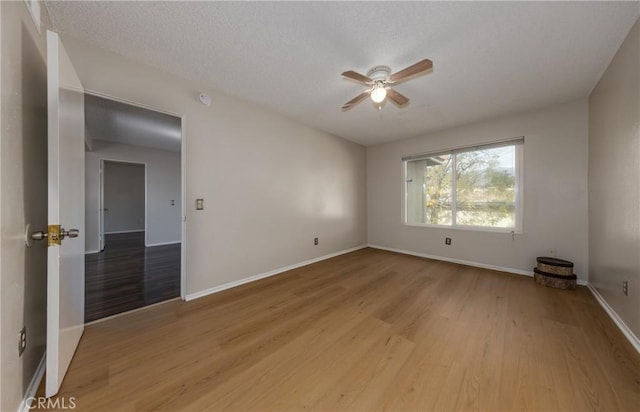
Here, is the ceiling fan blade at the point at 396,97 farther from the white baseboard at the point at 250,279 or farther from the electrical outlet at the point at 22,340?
the electrical outlet at the point at 22,340

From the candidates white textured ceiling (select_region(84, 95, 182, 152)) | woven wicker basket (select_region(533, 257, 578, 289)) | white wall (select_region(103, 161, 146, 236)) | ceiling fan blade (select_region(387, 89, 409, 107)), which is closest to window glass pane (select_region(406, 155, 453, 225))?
woven wicker basket (select_region(533, 257, 578, 289))

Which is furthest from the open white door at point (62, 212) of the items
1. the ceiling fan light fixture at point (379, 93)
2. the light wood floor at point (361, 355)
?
the ceiling fan light fixture at point (379, 93)

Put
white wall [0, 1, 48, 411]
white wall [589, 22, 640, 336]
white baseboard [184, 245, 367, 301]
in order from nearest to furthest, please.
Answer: white wall [0, 1, 48, 411] < white wall [589, 22, 640, 336] < white baseboard [184, 245, 367, 301]

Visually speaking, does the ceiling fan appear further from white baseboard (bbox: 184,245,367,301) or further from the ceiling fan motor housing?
white baseboard (bbox: 184,245,367,301)

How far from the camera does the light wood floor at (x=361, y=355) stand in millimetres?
1236

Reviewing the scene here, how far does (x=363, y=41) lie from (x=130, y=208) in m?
8.76

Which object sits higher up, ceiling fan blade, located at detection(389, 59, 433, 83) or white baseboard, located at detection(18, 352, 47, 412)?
ceiling fan blade, located at detection(389, 59, 433, 83)

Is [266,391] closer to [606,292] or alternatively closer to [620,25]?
[606,292]

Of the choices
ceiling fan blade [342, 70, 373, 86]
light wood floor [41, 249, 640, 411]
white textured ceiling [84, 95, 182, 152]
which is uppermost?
white textured ceiling [84, 95, 182, 152]

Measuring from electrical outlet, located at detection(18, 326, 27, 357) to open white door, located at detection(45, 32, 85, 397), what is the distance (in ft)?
0.39

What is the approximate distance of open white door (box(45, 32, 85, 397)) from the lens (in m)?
1.17

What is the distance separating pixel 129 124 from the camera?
3.99 meters

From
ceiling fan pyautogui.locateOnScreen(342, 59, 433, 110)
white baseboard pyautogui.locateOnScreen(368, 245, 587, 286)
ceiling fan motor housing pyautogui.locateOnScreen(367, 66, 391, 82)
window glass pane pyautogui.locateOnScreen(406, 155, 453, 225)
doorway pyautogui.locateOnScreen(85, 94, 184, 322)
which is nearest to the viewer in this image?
ceiling fan pyautogui.locateOnScreen(342, 59, 433, 110)

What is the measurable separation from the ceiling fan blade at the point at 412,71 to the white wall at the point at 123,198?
26.4ft
